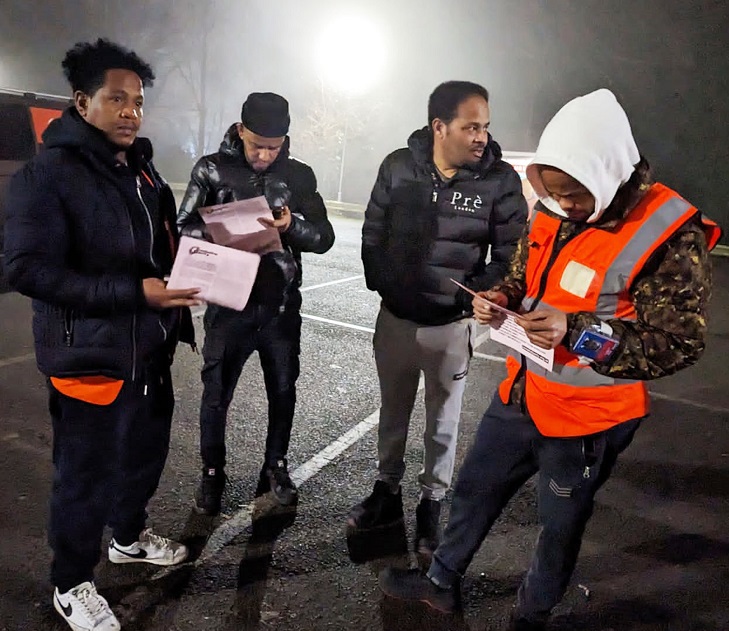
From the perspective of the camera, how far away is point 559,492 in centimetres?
216

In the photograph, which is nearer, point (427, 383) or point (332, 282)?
point (427, 383)

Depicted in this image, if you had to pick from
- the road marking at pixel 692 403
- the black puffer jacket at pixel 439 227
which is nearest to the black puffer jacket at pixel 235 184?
the black puffer jacket at pixel 439 227

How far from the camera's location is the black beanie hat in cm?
285

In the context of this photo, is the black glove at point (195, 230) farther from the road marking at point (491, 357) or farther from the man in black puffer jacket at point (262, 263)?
the road marking at point (491, 357)


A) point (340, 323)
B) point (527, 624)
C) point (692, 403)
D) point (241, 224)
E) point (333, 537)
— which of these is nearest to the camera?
point (527, 624)

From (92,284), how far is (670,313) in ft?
6.07

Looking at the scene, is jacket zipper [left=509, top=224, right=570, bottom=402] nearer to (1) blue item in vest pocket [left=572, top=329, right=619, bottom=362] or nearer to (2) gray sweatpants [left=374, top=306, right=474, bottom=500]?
→ (1) blue item in vest pocket [left=572, top=329, right=619, bottom=362]

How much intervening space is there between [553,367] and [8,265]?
187cm

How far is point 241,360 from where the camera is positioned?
3.17 metres

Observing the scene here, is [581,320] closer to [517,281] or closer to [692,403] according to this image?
[517,281]

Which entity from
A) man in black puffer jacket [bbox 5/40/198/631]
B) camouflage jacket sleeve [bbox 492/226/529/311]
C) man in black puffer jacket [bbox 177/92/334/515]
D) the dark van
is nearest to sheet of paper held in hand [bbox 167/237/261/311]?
man in black puffer jacket [bbox 5/40/198/631]

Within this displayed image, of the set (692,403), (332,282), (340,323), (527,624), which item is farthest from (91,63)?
(332,282)

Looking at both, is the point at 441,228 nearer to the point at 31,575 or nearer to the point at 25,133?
the point at 31,575

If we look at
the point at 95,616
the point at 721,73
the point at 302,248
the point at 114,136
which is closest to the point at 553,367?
the point at 302,248
